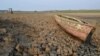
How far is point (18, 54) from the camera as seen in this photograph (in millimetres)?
10242

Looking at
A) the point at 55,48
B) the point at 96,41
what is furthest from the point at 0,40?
the point at 96,41

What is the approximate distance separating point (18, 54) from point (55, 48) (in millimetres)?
2817

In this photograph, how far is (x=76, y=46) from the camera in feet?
45.2

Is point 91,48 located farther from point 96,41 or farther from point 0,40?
point 0,40

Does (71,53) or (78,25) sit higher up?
(78,25)

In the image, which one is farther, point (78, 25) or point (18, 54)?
point (78, 25)

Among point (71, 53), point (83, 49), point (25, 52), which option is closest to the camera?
point (25, 52)

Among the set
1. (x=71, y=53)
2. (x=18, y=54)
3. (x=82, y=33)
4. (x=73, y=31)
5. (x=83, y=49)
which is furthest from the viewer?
(x=73, y=31)

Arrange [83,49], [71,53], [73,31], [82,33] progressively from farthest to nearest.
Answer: [73,31] → [82,33] → [83,49] → [71,53]

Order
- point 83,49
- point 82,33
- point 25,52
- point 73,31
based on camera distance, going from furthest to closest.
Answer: point 73,31
point 82,33
point 83,49
point 25,52

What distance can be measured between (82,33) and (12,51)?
545 cm

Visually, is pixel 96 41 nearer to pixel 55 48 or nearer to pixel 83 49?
pixel 83 49

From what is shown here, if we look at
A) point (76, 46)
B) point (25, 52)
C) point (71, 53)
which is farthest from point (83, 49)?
point (25, 52)

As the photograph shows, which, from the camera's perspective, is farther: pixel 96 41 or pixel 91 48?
pixel 96 41
